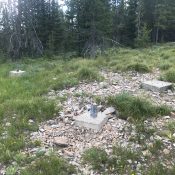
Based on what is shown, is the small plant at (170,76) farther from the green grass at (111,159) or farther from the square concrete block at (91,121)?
the green grass at (111,159)

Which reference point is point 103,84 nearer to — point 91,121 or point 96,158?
point 91,121

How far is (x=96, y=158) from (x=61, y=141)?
0.87m

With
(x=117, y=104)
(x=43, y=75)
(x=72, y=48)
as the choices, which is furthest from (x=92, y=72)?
(x=72, y=48)

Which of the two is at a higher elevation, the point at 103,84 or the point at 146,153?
the point at 103,84

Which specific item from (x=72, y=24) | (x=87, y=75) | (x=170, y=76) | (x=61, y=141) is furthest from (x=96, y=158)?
(x=72, y=24)

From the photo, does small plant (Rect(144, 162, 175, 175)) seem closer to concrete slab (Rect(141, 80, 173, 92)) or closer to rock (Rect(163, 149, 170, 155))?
rock (Rect(163, 149, 170, 155))

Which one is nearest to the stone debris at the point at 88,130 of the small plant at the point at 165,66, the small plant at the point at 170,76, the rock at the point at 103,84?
the rock at the point at 103,84

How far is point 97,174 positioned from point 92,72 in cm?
543

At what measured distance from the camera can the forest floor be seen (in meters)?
4.85

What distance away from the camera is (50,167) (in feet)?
15.6

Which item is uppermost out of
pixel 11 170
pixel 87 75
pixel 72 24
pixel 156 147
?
pixel 72 24

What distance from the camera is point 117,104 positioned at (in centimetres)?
675

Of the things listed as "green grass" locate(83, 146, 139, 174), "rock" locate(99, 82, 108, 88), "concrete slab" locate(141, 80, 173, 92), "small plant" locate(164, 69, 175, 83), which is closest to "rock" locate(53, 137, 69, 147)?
"green grass" locate(83, 146, 139, 174)

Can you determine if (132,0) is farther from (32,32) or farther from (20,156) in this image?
(20,156)
